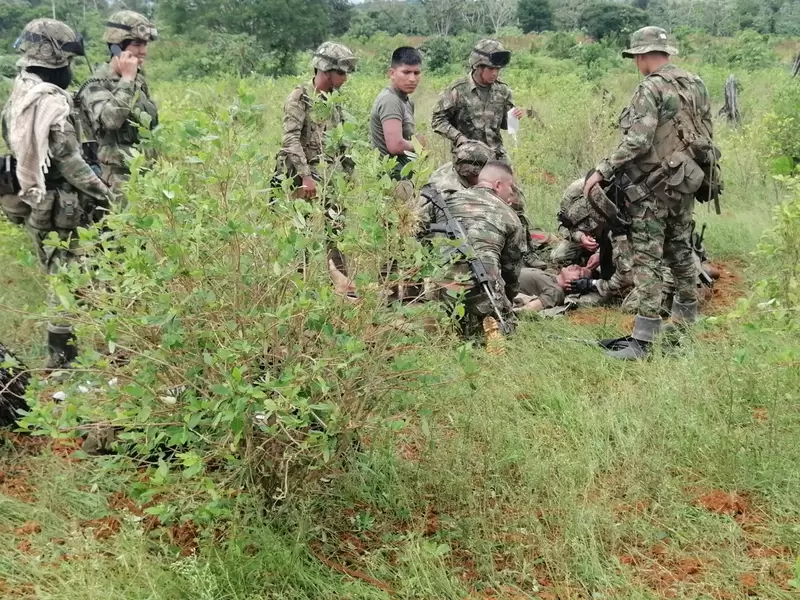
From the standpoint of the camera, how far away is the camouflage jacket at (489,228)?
4105 mm

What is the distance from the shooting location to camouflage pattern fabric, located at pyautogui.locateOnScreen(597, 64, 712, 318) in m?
3.97

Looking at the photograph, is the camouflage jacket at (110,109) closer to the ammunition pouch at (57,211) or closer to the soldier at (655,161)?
the ammunition pouch at (57,211)

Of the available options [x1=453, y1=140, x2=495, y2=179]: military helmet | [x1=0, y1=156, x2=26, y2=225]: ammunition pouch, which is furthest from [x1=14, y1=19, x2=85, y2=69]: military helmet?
[x1=453, y1=140, x2=495, y2=179]: military helmet

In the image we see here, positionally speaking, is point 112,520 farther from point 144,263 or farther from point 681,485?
point 681,485

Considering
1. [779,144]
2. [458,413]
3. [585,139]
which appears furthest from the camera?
[585,139]

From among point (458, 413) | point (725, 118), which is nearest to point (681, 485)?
point (458, 413)

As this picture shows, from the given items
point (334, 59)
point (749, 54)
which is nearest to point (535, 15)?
point (749, 54)

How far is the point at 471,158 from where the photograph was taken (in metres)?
5.23

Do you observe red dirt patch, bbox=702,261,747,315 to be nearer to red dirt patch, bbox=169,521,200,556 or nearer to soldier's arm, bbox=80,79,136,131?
red dirt patch, bbox=169,521,200,556

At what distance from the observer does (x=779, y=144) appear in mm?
7379

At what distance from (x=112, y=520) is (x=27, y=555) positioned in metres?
0.30

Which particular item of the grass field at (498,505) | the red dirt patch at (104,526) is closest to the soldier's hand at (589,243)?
the grass field at (498,505)

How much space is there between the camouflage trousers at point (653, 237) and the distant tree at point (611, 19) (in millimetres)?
31097

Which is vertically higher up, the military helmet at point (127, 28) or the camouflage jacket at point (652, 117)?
the military helmet at point (127, 28)
